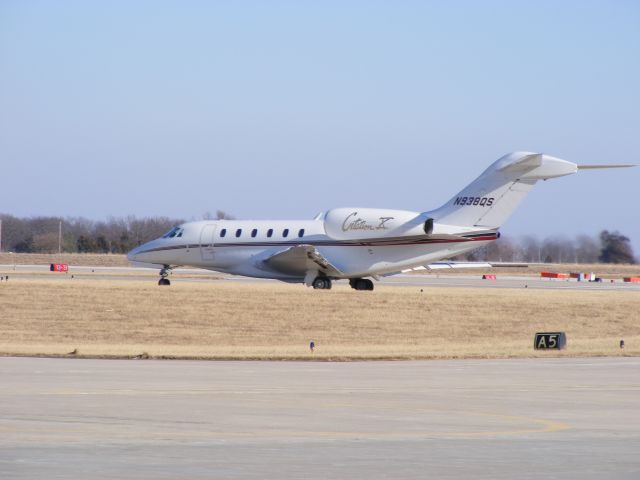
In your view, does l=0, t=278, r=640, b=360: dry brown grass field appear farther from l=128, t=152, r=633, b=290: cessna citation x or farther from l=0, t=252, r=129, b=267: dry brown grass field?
l=0, t=252, r=129, b=267: dry brown grass field

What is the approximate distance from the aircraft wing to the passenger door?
10.8 feet

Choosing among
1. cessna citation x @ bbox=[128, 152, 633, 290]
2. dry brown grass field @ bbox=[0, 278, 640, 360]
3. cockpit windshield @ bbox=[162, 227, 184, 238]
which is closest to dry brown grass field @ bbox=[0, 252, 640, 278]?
cockpit windshield @ bbox=[162, 227, 184, 238]

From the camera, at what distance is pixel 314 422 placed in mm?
16078

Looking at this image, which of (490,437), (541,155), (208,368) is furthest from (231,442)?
(541,155)

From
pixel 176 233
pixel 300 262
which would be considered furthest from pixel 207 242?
pixel 300 262

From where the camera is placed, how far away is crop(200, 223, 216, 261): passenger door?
55.1 m

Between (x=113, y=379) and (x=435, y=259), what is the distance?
30038 mm

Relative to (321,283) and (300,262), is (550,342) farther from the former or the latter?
(321,283)

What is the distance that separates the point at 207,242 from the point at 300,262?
5447 mm

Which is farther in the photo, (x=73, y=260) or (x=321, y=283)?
(x=73, y=260)

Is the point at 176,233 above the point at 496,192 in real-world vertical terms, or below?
below

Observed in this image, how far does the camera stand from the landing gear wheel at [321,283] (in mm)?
52469

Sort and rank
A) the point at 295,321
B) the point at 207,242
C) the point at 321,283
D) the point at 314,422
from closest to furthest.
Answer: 1. the point at 314,422
2. the point at 295,321
3. the point at 321,283
4. the point at 207,242

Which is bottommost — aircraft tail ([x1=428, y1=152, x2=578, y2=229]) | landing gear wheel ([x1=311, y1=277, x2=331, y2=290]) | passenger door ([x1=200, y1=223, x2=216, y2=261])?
landing gear wheel ([x1=311, y1=277, x2=331, y2=290])
